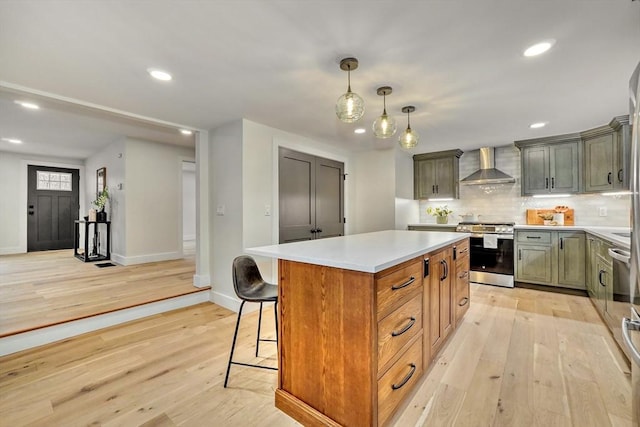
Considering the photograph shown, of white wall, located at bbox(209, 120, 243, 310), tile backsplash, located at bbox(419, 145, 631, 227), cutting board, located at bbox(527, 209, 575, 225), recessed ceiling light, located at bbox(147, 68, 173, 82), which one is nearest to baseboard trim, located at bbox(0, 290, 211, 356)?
white wall, located at bbox(209, 120, 243, 310)

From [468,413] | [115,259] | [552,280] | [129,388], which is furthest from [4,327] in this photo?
[552,280]

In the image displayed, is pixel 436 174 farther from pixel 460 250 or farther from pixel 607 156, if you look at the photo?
pixel 460 250

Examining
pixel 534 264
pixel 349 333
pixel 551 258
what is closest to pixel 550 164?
pixel 551 258

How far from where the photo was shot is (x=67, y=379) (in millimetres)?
2018

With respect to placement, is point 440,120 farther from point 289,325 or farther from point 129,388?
point 129,388

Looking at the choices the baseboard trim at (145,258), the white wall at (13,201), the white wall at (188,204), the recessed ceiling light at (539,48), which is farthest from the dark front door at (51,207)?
the recessed ceiling light at (539,48)

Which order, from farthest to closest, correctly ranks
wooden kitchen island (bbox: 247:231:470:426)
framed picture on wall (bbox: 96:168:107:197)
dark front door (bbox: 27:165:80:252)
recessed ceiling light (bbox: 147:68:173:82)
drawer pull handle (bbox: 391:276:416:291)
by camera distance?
dark front door (bbox: 27:165:80:252), framed picture on wall (bbox: 96:168:107:197), recessed ceiling light (bbox: 147:68:173:82), drawer pull handle (bbox: 391:276:416:291), wooden kitchen island (bbox: 247:231:470:426)

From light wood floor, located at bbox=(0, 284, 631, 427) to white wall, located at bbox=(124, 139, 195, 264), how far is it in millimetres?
2831

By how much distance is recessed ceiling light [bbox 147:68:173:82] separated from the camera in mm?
2180

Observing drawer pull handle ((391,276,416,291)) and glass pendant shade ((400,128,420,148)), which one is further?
glass pendant shade ((400,128,420,148))

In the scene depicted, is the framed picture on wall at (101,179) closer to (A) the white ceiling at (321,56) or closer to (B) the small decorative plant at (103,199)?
(B) the small decorative plant at (103,199)

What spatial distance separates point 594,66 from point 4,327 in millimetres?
5294

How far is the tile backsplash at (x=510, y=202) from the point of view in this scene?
156 inches

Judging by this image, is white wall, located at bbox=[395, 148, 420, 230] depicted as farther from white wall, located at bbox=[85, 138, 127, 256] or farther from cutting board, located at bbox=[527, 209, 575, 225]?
white wall, located at bbox=[85, 138, 127, 256]
